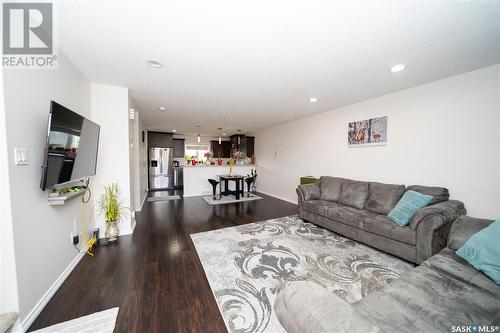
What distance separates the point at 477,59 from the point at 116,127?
16.3ft

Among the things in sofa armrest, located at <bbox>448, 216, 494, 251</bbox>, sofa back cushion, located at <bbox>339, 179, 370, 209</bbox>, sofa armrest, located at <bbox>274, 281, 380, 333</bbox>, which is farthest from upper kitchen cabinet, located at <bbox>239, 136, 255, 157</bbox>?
sofa armrest, located at <bbox>274, 281, 380, 333</bbox>

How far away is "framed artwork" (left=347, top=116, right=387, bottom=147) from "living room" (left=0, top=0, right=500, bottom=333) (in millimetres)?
21

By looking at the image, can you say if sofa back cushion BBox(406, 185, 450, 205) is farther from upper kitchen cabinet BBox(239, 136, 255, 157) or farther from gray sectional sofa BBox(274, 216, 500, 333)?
upper kitchen cabinet BBox(239, 136, 255, 157)

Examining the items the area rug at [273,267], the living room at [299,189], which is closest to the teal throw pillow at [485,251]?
the living room at [299,189]

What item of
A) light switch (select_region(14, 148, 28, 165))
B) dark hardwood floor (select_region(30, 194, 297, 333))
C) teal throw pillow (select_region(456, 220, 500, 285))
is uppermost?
light switch (select_region(14, 148, 28, 165))

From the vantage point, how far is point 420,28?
1.59 m

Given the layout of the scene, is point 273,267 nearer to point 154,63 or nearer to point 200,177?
point 154,63

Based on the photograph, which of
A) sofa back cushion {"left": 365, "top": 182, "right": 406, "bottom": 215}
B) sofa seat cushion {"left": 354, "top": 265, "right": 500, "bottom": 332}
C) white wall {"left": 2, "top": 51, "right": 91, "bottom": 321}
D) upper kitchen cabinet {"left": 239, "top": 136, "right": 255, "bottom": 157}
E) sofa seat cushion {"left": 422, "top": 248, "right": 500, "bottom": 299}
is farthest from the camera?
upper kitchen cabinet {"left": 239, "top": 136, "right": 255, "bottom": 157}

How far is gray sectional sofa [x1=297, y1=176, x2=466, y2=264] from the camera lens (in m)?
2.08

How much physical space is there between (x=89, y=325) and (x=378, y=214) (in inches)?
145

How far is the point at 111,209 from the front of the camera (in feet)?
9.02

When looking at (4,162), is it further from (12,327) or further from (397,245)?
(397,245)

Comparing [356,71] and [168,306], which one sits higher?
[356,71]

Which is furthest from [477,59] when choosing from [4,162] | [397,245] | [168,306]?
[4,162]
